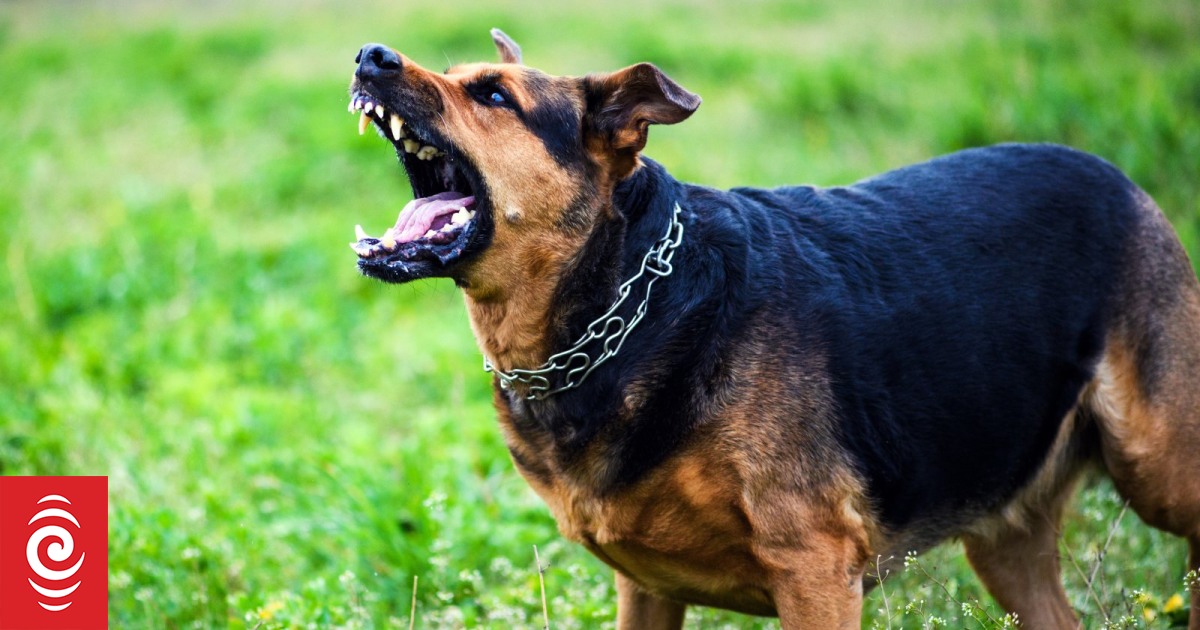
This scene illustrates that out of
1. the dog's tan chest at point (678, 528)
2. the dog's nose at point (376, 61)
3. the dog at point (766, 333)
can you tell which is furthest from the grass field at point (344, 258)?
the dog's nose at point (376, 61)

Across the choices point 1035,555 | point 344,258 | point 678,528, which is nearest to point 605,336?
point 678,528

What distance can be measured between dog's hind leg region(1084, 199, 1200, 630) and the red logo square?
3992mm

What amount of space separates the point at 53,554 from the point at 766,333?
3.12m

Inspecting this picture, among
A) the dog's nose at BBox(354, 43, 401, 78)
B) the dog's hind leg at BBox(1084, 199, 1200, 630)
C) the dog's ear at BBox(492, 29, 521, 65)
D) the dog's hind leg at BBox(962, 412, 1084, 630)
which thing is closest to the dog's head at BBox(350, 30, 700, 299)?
the dog's nose at BBox(354, 43, 401, 78)

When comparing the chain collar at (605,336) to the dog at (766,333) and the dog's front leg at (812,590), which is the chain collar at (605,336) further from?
the dog's front leg at (812,590)

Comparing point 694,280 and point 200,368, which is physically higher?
point 694,280

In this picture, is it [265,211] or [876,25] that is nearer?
[265,211]

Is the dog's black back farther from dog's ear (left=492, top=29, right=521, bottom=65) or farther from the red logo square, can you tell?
the red logo square

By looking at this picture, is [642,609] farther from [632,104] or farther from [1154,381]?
[1154,381]

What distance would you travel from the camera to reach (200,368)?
7.33 meters

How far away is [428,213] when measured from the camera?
3.84 m

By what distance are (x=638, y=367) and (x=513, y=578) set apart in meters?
1.63

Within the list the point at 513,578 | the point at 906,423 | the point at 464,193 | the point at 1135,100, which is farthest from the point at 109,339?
the point at 1135,100

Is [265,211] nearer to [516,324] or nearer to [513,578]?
[513,578]
